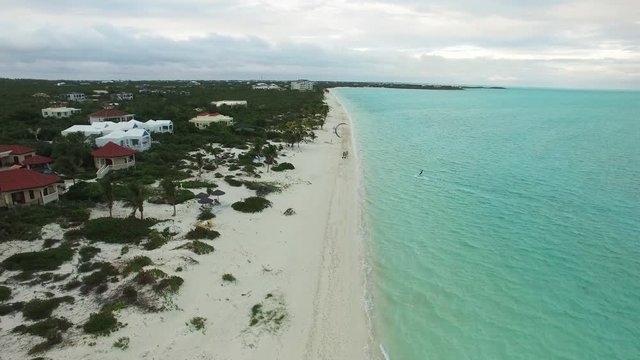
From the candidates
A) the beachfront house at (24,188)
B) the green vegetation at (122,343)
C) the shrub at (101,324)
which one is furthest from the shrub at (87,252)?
the beachfront house at (24,188)

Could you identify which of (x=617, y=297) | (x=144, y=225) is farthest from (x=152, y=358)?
(x=617, y=297)

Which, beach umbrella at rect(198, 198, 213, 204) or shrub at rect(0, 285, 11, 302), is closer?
shrub at rect(0, 285, 11, 302)

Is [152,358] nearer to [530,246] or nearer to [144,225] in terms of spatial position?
[144,225]

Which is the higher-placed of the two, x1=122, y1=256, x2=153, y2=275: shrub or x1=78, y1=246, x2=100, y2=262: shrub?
x1=122, y1=256, x2=153, y2=275: shrub

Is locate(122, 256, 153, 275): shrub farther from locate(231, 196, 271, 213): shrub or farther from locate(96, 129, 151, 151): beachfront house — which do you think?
locate(96, 129, 151, 151): beachfront house

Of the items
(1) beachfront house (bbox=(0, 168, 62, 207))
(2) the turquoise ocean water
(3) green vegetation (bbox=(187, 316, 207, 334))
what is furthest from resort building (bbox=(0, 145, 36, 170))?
(2) the turquoise ocean water

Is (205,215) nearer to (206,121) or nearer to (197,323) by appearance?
(197,323)
